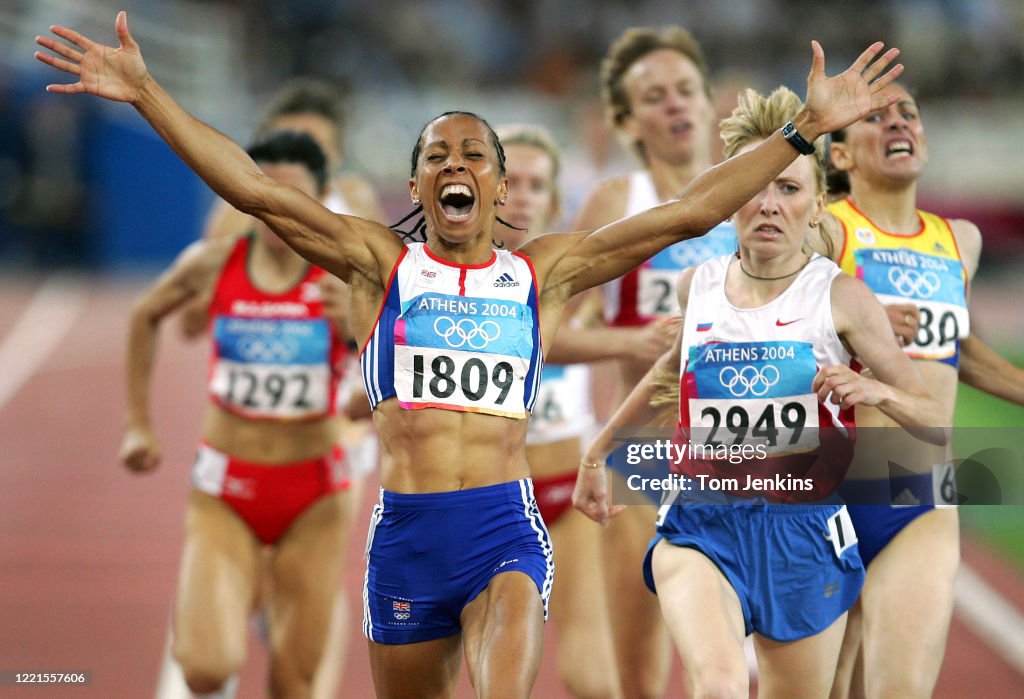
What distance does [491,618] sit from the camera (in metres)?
4.22

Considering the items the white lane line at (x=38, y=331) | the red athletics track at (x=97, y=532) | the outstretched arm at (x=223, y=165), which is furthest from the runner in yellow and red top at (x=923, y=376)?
the white lane line at (x=38, y=331)

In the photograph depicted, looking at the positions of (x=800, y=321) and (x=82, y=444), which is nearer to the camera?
(x=800, y=321)

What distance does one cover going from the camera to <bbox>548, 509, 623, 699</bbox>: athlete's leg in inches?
236

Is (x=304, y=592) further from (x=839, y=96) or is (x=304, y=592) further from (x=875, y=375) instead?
(x=839, y=96)

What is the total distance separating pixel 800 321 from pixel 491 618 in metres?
1.35

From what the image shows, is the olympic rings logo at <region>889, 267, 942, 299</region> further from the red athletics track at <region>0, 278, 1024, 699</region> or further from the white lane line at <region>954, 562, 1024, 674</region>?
the white lane line at <region>954, 562, 1024, 674</region>

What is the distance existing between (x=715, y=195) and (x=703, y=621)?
1.26 m

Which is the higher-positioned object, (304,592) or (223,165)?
(223,165)

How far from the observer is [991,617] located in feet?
30.3

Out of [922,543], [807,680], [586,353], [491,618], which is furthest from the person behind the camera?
[586,353]

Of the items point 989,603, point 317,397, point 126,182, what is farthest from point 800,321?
point 126,182

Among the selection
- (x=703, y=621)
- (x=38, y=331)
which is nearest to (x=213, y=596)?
(x=703, y=621)

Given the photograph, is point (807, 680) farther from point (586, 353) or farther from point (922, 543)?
point (586, 353)

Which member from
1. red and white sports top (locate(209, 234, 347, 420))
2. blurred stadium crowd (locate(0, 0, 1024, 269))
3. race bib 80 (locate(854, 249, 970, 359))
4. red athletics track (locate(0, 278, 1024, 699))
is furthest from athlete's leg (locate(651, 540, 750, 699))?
blurred stadium crowd (locate(0, 0, 1024, 269))
